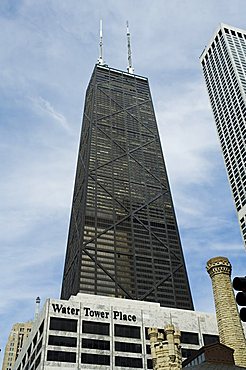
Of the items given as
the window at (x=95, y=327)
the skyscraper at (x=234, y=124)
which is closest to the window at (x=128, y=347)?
the window at (x=95, y=327)

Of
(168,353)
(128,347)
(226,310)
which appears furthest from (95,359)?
(168,353)

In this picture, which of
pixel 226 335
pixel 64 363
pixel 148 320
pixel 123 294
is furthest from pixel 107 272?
pixel 226 335

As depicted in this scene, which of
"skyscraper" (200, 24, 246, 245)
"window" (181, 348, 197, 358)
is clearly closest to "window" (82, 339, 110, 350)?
"window" (181, 348, 197, 358)

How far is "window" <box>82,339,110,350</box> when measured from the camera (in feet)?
335

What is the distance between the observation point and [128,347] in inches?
4146

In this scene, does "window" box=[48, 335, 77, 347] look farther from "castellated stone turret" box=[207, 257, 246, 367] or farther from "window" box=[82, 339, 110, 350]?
"castellated stone turret" box=[207, 257, 246, 367]

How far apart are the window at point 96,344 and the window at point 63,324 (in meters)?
3.79

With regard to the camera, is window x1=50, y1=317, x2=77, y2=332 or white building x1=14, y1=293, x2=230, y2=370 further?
window x1=50, y1=317, x2=77, y2=332

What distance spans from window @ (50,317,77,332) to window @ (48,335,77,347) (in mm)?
2167

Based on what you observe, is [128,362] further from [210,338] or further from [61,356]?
[210,338]

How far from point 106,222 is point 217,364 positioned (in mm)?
124597

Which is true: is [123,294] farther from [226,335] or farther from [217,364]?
[217,364]

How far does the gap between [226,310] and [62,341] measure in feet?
122

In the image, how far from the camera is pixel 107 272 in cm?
17412
